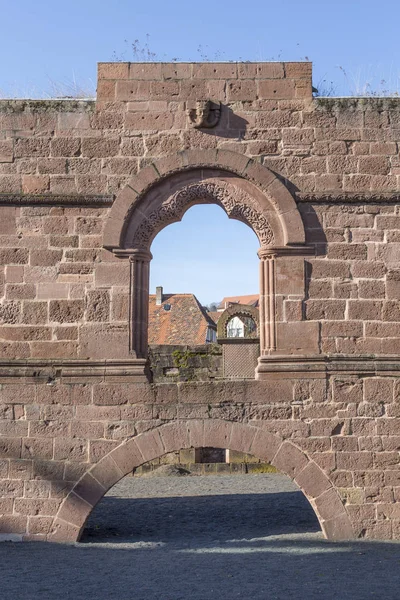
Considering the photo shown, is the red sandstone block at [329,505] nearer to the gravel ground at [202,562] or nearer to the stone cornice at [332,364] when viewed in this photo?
the gravel ground at [202,562]

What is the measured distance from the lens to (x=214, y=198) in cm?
877

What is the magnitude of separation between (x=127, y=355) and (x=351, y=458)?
2625 millimetres

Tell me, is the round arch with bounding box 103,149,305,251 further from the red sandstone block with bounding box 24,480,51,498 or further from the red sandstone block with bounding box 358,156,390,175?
the red sandstone block with bounding box 24,480,51,498

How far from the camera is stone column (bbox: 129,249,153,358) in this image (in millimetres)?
8539

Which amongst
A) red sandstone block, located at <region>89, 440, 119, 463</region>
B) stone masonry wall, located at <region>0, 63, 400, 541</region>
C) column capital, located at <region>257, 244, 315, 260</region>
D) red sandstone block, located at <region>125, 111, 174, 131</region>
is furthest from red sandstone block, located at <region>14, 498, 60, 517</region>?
red sandstone block, located at <region>125, 111, 174, 131</region>

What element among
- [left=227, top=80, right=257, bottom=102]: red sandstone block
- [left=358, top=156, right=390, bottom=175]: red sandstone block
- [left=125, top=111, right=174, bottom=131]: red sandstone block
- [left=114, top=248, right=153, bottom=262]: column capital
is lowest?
[left=114, top=248, right=153, bottom=262]: column capital

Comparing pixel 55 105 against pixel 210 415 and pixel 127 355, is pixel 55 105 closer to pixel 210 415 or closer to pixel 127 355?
pixel 127 355

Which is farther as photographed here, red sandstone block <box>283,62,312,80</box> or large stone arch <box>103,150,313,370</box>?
red sandstone block <box>283,62,312,80</box>

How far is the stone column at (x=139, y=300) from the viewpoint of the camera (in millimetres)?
8539

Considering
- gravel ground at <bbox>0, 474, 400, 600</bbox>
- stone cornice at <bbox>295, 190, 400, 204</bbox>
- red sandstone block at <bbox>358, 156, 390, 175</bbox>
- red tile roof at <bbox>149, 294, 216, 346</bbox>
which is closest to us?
gravel ground at <bbox>0, 474, 400, 600</bbox>

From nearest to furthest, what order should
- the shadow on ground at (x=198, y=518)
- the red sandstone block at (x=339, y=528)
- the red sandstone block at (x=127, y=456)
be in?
Answer: the red sandstone block at (x=339, y=528)
the red sandstone block at (x=127, y=456)
the shadow on ground at (x=198, y=518)

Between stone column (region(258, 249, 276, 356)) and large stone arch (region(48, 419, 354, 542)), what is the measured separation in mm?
931

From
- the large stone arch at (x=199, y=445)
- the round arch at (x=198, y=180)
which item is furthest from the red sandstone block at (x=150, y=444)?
the round arch at (x=198, y=180)

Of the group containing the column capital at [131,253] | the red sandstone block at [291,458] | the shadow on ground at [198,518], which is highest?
the column capital at [131,253]
